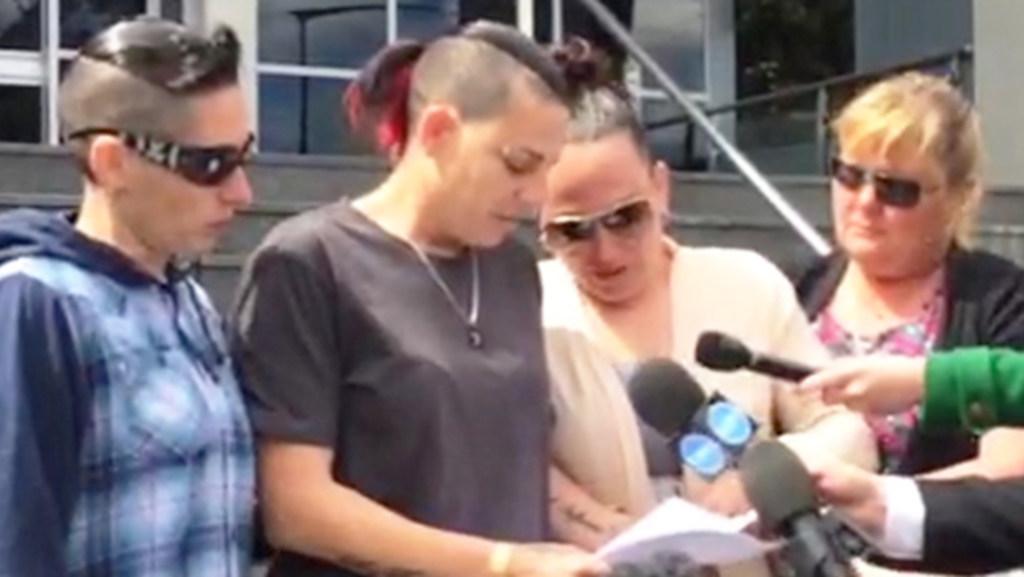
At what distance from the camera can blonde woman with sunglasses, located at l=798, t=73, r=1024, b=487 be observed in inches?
158

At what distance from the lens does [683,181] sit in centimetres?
992

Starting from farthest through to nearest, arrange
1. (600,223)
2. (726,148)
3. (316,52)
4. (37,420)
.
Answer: (316,52)
(726,148)
(600,223)
(37,420)

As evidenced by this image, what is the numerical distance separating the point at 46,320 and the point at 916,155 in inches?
58.2

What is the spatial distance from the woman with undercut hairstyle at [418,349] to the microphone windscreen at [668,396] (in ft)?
0.67

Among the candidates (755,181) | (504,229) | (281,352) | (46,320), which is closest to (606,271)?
(504,229)

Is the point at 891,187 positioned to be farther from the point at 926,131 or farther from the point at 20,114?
the point at 20,114

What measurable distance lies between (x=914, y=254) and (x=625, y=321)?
1.67 feet

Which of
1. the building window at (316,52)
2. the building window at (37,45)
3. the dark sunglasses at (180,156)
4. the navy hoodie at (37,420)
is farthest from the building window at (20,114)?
the navy hoodie at (37,420)

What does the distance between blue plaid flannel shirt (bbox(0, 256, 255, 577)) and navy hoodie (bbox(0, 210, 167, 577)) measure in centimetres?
1

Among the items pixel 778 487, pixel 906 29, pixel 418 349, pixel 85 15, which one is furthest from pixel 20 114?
pixel 778 487

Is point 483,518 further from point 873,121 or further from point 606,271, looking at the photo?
point 873,121

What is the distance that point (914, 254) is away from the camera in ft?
13.5

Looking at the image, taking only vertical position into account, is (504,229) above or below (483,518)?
above

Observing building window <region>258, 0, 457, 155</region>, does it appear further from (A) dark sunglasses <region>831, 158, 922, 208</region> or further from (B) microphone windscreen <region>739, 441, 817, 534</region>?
(B) microphone windscreen <region>739, 441, 817, 534</region>
